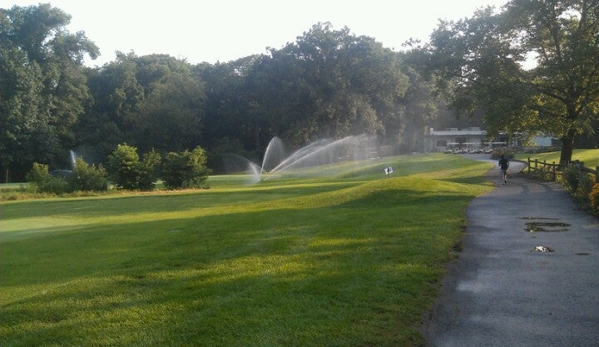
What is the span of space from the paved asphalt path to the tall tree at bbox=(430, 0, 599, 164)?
1817 centimetres

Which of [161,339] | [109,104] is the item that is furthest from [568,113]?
[109,104]

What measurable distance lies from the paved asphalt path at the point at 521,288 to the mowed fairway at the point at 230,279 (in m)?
0.41

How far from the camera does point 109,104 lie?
84688 millimetres

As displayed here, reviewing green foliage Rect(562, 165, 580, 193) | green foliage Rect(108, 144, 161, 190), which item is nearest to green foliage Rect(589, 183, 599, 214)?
green foliage Rect(562, 165, 580, 193)

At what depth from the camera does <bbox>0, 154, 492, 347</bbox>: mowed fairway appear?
251 inches

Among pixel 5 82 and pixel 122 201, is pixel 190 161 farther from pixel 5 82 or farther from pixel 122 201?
pixel 5 82

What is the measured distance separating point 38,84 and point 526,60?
57338 mm

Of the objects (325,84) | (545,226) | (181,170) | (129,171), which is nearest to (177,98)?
(325,84)

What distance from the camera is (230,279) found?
29.3 ft

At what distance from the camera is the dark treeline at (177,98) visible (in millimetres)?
69688

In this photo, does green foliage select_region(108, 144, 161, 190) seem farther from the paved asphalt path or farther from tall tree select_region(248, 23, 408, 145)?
tall tree select_region(248, 23, 408, 145)

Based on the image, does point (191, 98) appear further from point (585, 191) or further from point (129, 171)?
point (585, 191)

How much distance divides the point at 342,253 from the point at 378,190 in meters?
14.1

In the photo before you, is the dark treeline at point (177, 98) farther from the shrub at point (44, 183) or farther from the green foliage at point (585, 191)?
the green foliage at point (585, 191)
